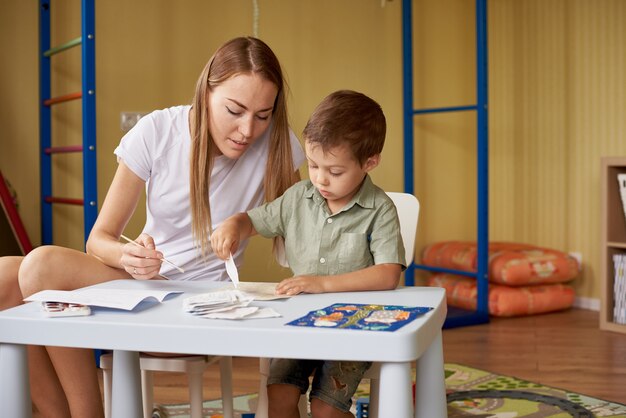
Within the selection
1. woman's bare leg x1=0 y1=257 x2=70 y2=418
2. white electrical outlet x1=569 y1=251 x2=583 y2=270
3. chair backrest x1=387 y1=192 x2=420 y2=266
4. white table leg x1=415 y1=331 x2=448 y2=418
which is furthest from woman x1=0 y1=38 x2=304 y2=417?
white electrical outlet x1=569 y1=251 x2=583 y2=270

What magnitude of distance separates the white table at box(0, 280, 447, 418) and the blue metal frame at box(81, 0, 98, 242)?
1616 millimetres

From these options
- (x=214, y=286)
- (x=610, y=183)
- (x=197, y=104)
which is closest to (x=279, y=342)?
(x=214, y=286)

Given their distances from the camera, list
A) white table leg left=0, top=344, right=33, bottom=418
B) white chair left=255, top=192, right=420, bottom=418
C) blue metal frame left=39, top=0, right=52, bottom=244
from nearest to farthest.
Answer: white table leg left=0, top=344, right=33, bottom=418 → white chair left=255, top=192, right=420, bottom=418 → blue metal frame left=39, top=0, right=52, bottom=244

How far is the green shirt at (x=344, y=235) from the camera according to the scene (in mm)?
1517

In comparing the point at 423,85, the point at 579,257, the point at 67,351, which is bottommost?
the point at 579,257

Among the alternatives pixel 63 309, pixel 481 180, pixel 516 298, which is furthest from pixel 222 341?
pixel 516 298

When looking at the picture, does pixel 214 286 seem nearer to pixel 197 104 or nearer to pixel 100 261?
pixel 100 261

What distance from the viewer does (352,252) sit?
5.01 ft

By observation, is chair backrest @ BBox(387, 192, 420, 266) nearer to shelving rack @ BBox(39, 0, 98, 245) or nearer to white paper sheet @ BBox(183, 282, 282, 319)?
white paper sheet @ BBox(183, 282, 282, 319)

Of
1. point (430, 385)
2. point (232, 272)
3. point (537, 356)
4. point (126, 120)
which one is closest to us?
point (430, 385)

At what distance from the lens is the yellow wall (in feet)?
10.6

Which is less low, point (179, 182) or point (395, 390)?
point (179, 182)

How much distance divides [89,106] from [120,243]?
130 cm

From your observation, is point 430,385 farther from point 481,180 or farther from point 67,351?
point 481,180
